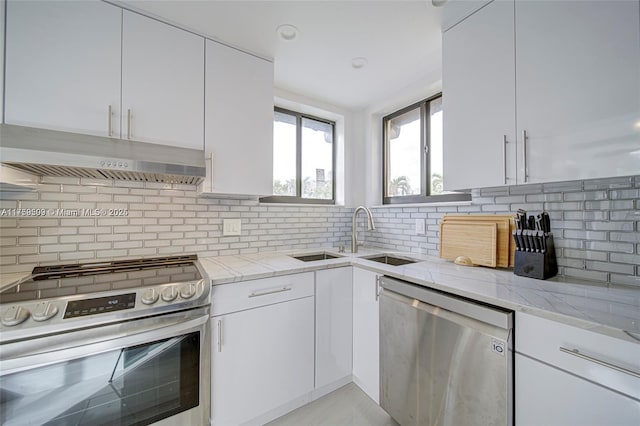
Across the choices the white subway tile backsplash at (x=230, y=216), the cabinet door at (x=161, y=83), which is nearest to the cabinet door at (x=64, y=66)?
the cabinet door at (x=161, y=83)

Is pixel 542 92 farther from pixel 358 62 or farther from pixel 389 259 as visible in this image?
pixel 389 259

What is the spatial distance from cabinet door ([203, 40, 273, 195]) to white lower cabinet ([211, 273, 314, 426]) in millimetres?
702

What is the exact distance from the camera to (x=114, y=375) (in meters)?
1.03

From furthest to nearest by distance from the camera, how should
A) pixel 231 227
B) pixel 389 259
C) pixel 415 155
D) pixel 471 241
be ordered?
pixel 415 155, pixel 389 259, pixel 231 227, pixel 471 241

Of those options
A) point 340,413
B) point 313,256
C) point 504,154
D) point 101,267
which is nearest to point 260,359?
point 340,413

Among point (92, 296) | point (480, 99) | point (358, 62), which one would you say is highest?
point (358, 62)

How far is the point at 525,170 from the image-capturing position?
3.92ft

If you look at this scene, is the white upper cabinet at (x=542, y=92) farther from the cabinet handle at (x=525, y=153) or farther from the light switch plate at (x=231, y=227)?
the light switch plate at (x=231, y=227)

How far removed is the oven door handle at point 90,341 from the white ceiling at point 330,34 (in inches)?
64.6

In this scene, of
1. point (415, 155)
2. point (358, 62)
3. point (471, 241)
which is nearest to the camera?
point (471, 241)

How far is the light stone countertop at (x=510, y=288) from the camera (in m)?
0.80

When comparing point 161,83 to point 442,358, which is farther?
point 161,83

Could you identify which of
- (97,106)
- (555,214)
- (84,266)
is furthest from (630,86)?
(84,266)

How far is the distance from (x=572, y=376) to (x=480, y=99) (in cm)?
129
